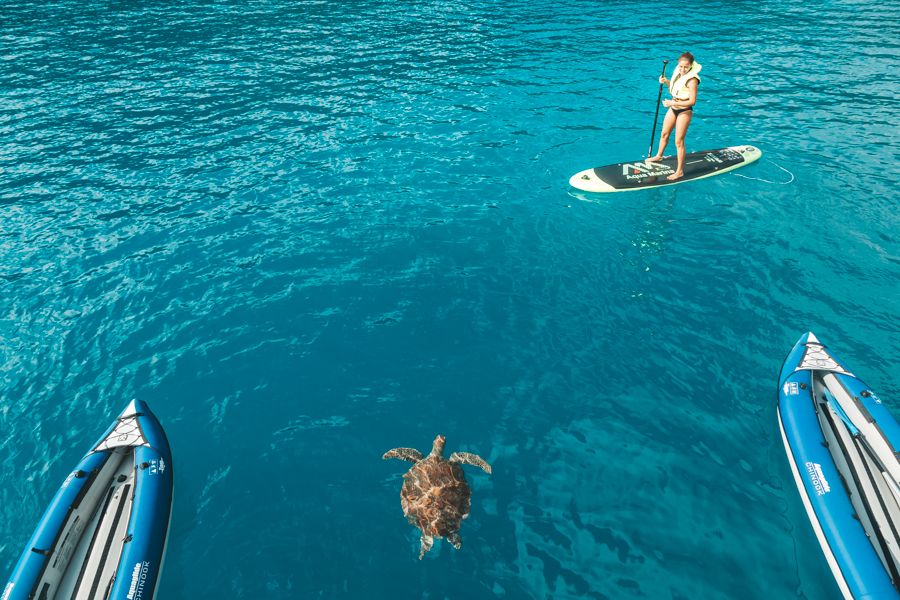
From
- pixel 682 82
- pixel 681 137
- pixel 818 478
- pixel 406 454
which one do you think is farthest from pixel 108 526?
pixel 682 82

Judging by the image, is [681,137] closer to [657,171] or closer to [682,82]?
[657,171]

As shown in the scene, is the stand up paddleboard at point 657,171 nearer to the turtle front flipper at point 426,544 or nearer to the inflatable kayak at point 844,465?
the inflatable kayak at point 844,465

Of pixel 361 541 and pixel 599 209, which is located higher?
pixel 599 209

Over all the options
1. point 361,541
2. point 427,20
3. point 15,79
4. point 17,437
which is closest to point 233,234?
point 17,437

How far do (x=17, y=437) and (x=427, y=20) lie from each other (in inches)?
1436

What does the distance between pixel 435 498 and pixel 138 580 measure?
4.13 meters

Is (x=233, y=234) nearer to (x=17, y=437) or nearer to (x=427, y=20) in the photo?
(x=17, y=437)

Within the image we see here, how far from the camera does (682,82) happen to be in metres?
15.5

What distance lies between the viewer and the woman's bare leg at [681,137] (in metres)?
16.1

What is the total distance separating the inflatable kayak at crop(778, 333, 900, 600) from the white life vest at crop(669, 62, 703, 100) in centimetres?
883

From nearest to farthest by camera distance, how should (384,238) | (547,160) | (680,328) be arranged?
(680,328)
(384,238)
(547,160)

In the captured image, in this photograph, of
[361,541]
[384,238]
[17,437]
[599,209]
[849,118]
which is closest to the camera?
[361,541]

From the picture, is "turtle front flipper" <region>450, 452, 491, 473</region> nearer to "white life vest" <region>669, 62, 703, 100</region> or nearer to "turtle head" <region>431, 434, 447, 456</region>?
"turtle head" <region>431, 434, 447, 456</region>

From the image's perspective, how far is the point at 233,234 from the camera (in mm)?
15039
